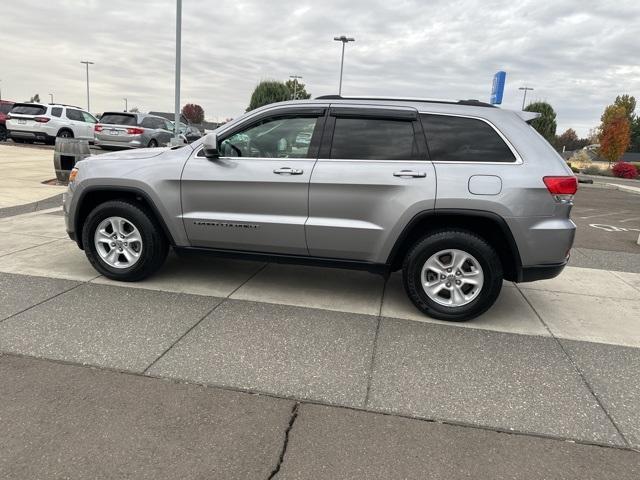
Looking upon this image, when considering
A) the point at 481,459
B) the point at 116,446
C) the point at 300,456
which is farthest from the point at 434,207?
the point at 116,446

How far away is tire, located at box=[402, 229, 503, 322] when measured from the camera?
406cm

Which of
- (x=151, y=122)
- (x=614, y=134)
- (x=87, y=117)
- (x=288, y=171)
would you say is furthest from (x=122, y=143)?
(x=614, y=134)

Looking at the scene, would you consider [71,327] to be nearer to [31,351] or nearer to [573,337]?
[31,351]

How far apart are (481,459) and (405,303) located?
2213 millimetres

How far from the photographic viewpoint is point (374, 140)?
4.24m

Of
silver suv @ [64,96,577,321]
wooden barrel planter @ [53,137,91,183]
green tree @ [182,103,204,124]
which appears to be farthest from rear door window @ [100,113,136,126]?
green tree @ [182,103,204,124]

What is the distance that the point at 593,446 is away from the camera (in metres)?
2.66

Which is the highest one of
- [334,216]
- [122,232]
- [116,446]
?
[334,216]

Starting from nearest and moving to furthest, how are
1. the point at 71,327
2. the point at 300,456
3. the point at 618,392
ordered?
1. the point at 300,456
2. the point at 618,392
3. the point at 71,327

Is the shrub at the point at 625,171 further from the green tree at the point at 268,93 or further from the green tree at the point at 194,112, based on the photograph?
the green tree at the point at 194,112

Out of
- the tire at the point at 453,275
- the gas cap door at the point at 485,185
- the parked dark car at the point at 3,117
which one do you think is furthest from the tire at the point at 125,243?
the parked dark car at the point at 3,117

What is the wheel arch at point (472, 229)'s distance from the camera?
13.1 feet

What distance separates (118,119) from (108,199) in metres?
13.3

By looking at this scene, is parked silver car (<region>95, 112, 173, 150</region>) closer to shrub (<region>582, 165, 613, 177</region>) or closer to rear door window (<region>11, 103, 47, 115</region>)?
rear door window (<region>11, 103, 47, 115</region>)
